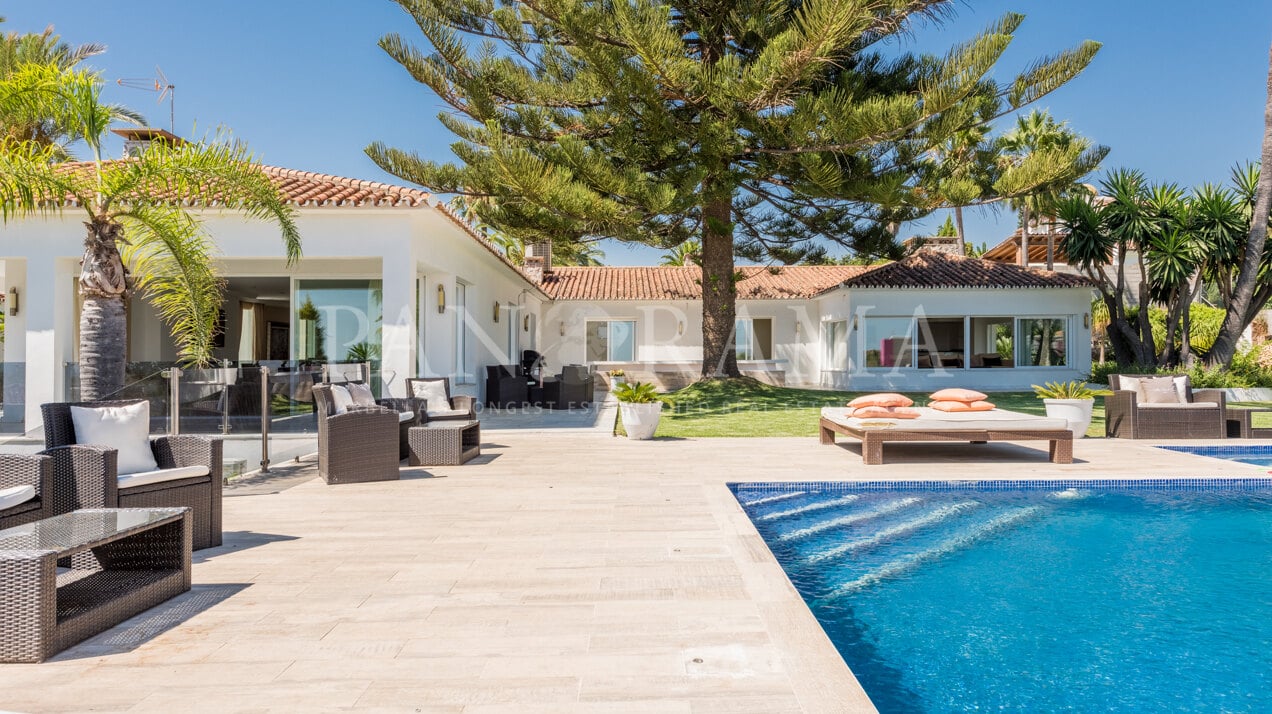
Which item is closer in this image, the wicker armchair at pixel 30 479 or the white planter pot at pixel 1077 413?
the wicker armchair at pixel 30 479

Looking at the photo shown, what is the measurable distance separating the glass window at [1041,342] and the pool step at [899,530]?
51.4 feet

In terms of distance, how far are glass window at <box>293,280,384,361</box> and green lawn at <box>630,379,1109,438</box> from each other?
4.92 m

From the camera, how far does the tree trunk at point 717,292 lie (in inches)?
655

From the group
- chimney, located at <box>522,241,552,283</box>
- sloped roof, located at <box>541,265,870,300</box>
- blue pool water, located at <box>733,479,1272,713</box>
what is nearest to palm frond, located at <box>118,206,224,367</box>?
blue pool water, located at <box>733,479,1272,713</box>

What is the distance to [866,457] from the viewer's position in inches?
303

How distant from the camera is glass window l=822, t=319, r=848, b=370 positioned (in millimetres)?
20266

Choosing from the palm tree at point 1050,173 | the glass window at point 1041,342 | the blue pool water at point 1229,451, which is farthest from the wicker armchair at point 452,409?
the glass window at point 1041,342

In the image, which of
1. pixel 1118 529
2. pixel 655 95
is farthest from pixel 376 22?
pixel 1118 529

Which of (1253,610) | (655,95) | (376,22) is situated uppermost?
(376,22)

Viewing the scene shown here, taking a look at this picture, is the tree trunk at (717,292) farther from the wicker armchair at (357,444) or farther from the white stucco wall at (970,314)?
the wicker armchair at (357,444)

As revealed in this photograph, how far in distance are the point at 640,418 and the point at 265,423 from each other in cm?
420

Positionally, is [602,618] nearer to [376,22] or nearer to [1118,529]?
[1118,529]

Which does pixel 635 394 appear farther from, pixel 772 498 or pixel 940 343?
pixel 940 343

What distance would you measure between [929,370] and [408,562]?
18040 mm
